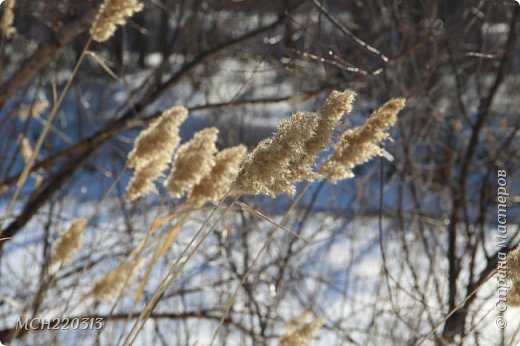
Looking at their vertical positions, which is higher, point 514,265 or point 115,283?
point 514,265

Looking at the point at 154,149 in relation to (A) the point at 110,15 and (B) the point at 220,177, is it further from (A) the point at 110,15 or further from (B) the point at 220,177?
(A) the point at 110,15

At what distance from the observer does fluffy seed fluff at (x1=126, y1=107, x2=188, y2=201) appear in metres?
1.87

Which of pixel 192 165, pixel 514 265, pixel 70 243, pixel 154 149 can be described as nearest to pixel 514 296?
pixel 514 265

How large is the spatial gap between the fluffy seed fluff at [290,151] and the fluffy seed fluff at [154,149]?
41 centimetres

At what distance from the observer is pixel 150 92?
11.6 feet

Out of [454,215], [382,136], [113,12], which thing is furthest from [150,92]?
[382,136]

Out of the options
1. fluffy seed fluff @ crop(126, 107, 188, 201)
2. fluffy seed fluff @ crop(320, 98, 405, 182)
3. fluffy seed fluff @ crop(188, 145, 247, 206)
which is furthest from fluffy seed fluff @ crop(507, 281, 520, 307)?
fluffy seed fluff @ crop(126, 107, 188, 201)

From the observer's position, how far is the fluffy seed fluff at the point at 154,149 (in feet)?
6.13

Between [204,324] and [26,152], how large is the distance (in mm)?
1397

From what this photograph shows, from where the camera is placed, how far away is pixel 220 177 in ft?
5.78

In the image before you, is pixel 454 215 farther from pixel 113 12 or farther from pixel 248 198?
pixel 113 12

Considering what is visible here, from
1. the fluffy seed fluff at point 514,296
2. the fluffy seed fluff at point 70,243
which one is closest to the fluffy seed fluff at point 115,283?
the fluffy seed fluff at point 70,243

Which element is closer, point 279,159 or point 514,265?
point 279,159

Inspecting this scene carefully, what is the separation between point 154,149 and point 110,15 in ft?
1.07
